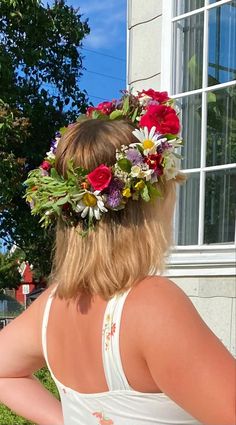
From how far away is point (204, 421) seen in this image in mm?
1235

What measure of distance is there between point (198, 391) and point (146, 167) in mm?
562

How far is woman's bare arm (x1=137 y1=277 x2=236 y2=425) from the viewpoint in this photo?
1.19 metres

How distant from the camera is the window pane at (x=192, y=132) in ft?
14.6

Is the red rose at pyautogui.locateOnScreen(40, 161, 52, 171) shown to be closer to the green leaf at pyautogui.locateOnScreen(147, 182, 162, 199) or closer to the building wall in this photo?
the green leaf at pyautogui.locateOnScreen(147, 182, 162, 199)

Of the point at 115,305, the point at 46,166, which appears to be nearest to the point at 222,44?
the point at 46,166

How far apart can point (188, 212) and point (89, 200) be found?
3014mm

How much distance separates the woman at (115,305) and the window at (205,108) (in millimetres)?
2635

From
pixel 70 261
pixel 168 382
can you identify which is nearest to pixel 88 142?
pixel 70 261

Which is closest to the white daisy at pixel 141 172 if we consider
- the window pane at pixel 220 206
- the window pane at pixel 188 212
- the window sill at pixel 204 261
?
the window sill at pixel 204 261

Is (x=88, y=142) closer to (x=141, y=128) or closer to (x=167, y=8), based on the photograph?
(x=141, y=128)

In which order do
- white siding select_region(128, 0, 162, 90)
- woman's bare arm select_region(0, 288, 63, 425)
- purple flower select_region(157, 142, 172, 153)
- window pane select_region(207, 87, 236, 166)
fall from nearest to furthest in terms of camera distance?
purple flower select_region(157, 142, 172, 153), woman's bare arm select_region(0, 288, 63, 425), window pane select_region(207, 87, 236, 166), white siding select_region(128, 0, 162, 90)

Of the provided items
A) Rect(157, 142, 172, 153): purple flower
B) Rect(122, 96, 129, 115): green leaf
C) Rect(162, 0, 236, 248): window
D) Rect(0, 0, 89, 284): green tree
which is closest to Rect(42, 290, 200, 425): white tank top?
Rect(157, 142, 172, 153): purple flower

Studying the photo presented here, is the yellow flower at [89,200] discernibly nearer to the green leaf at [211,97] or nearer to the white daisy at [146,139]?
the white daisy at [146,139]

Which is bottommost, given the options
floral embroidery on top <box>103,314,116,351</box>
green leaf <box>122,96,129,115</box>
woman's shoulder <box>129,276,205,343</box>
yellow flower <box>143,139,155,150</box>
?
floral embroidery on top <box>103,314,116,351</box>
